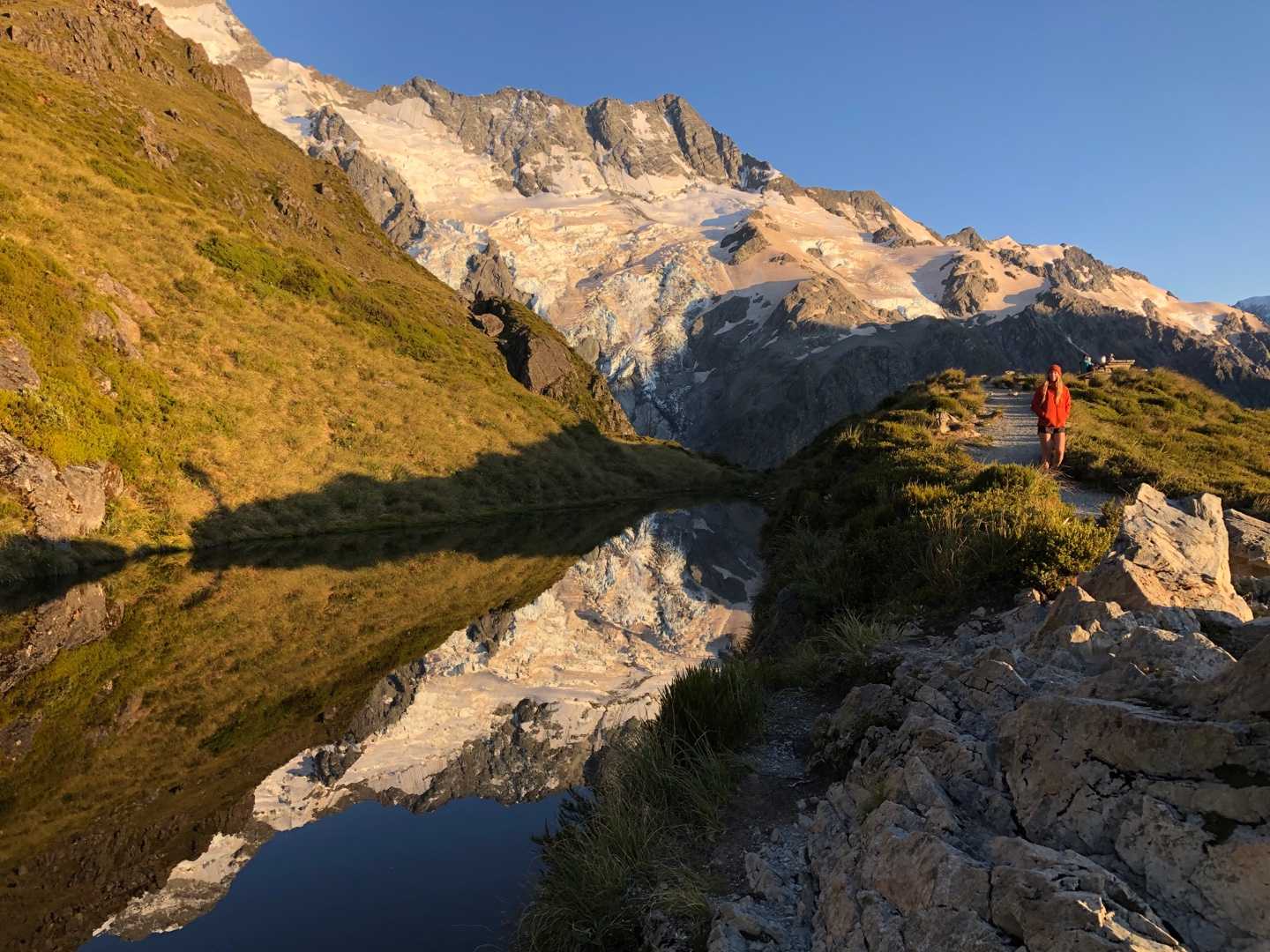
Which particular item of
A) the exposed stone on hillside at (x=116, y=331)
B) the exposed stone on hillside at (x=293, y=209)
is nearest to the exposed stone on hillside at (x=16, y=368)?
the exposed stone on hillside at (x=116, y=331)

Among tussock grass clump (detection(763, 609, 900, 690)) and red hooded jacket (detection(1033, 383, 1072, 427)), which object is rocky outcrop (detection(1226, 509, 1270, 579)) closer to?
tussock grass clump (detection(763, 609, 900, 690))

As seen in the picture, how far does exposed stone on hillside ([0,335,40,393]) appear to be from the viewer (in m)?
28.8

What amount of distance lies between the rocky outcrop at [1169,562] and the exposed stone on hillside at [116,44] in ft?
407

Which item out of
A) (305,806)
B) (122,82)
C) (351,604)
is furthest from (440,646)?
(122,82)

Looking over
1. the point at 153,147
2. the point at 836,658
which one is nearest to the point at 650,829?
the point at 836,658

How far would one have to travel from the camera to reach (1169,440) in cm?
2258

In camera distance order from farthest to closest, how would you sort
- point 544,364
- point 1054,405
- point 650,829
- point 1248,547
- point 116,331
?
point 544,364 → point 116,331 → point 1054,405 → point 1248,547 → point 650,829

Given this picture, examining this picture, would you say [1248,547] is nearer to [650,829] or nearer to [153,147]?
[650,829]

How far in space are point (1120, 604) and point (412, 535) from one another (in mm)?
38246

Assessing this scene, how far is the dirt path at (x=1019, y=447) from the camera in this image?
16388 mm

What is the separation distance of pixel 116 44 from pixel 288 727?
5757 inches

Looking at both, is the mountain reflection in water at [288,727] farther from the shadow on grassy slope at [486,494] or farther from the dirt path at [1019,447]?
the shadow on grassy slope at [486,494]

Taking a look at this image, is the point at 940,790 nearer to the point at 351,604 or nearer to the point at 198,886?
the point at 198,886

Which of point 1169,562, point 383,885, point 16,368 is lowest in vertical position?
point 16,368
